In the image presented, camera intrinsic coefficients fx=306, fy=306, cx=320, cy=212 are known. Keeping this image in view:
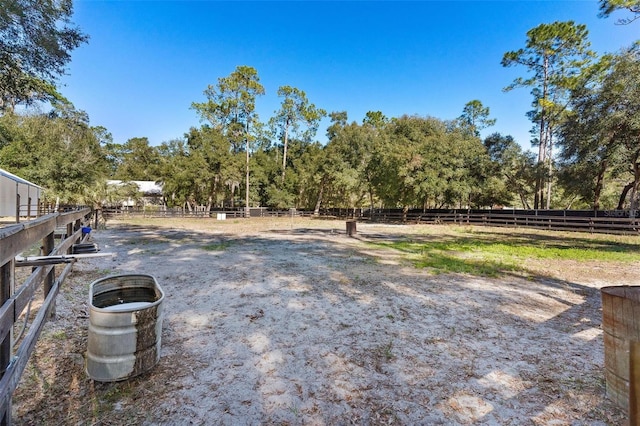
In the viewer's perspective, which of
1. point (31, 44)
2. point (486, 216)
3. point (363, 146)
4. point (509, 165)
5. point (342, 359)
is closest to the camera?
point (342, 359)

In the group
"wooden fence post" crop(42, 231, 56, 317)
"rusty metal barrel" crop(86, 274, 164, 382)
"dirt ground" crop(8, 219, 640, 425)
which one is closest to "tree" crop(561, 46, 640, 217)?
"dirt ground" crop(8, 219, 640, 425)

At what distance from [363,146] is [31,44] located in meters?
28.8

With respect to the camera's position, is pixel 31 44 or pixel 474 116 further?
pixel 474 116

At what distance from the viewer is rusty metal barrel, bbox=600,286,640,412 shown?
2.01 metres

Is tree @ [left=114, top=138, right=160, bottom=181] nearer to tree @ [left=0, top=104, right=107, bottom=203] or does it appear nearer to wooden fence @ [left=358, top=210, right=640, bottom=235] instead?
tree @ [left=0, top=104, right=107, bottom=203]

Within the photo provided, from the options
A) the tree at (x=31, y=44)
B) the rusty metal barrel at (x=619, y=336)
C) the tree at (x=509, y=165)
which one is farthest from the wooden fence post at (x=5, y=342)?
the tree at (x=509, y=165)

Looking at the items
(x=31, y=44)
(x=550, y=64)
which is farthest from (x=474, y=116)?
(x=31, y=44)

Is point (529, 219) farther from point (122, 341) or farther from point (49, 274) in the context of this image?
point (49, 274)

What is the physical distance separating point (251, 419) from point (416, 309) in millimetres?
3081

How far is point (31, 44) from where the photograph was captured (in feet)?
28.1

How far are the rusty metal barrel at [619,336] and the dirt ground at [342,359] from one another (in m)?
0.34

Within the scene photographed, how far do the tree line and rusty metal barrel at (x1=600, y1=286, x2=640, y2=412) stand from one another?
40.5ft

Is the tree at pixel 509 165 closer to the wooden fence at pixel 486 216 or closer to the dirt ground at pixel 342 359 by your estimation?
the wooden fence at pixel 486 216

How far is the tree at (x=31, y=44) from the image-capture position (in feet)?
26.1
